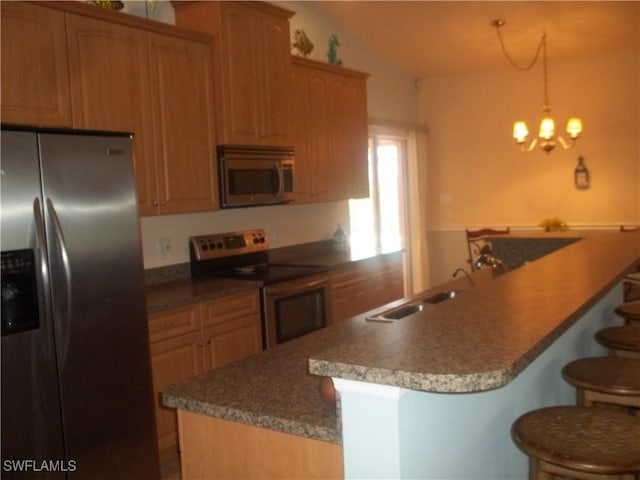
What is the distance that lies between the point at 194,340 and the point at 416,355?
2.26 metres

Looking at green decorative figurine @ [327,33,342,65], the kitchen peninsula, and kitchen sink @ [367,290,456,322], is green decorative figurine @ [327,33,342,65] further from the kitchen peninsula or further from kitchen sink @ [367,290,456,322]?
the kitchen peninsula

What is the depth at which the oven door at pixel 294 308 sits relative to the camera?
3898 mm

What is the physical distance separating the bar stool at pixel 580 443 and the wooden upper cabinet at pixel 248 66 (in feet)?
9.14

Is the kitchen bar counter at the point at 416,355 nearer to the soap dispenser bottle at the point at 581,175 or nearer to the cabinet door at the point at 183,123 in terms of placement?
the cabinet door at the point at 183,123

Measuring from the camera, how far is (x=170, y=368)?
329 centimetres

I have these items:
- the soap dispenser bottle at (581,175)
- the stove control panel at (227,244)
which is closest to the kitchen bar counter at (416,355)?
the stove control panel at (227,244)

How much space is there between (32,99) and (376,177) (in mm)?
4215

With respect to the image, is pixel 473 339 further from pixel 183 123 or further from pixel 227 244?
pixel 227 244

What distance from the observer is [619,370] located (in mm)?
2150

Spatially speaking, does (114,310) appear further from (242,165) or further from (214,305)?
(242,165)

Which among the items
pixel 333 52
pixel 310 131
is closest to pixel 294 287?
pixel 310 131

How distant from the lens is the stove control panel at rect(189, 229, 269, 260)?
418cm

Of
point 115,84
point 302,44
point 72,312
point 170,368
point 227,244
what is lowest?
point 170,368

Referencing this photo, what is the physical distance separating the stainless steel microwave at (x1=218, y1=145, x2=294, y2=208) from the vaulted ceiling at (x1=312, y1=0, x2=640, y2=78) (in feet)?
6.39
